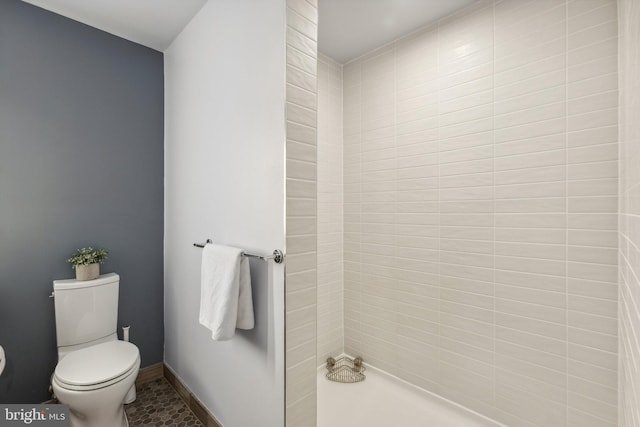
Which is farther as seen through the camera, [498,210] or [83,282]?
[83,282]

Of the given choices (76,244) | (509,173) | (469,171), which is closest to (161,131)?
(76,244)

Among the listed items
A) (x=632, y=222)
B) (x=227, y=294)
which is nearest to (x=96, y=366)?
(x=227, y=294)

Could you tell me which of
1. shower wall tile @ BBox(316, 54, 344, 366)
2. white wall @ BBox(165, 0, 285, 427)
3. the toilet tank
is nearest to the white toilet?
the toilet tank

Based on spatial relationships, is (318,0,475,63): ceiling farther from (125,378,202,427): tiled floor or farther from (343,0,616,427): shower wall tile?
(125,378,202,427): tiled floor

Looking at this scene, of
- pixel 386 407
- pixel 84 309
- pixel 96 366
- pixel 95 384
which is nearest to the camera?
pixel 95 384

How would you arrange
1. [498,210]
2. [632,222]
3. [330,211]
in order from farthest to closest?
[330,211] → [498,210] → [632,222]

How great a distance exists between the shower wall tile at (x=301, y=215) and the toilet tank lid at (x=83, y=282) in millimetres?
1384

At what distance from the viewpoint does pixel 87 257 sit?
1715 millimetres

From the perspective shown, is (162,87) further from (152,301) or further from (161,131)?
(152,301)

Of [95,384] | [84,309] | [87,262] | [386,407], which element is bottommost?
[386,407]

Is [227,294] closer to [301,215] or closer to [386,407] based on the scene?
[301,215]

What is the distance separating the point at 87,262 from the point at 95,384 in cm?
75

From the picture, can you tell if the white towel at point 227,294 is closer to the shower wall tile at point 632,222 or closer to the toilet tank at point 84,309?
the toilet tank at point 84,309

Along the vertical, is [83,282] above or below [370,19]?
below
